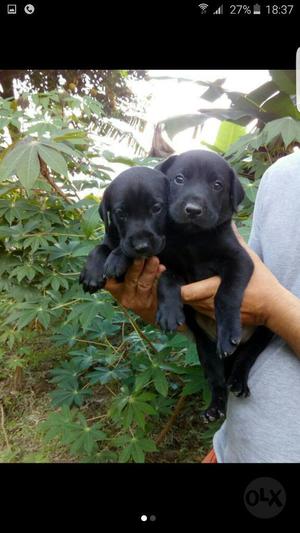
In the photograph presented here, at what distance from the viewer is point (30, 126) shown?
48.8 inches

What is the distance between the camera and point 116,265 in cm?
89

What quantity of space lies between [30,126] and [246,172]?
681 millimetres

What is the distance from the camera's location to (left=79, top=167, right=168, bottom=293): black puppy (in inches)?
32.9

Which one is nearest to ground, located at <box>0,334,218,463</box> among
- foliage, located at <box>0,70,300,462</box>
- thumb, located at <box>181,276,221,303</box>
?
foliage, located at <box>0,70,300,462</box>

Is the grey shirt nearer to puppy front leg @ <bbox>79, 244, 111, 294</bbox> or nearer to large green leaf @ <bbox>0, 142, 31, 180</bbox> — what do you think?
puppy front leg @ <bbox>79, 244, 111, 294</bbox>

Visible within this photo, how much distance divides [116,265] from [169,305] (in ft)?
0.42

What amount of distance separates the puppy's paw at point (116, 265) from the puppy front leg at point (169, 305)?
8cm

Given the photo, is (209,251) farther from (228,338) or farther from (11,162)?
(11,162)

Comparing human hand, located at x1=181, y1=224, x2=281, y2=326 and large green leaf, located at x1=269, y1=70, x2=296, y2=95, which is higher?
large green leaf, located at x1=269, y1=70, x2=296, y2=95

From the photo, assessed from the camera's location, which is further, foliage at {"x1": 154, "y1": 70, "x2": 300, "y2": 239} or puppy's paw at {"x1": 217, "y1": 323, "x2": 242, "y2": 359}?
foliage at {"x1": 154, "y1": 70, "x2": 300, "y2": 239}

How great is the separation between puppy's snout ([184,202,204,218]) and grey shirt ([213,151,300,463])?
0.57 ft

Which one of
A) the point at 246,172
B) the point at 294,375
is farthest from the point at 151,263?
the point at 246,172

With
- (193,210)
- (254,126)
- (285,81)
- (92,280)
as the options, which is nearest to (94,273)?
(92,280)
